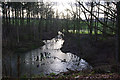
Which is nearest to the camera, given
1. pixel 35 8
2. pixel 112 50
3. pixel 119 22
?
pixel 119 22

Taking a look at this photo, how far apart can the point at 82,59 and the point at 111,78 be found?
14504 millimetres

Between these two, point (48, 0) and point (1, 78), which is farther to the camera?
point (48, 0)

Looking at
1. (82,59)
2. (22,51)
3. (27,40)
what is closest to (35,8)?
(27,40)

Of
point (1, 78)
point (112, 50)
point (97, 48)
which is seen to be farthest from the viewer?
point (97, 48)

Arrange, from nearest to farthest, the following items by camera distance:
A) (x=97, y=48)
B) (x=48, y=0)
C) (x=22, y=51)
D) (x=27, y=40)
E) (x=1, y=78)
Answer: (x=1, y=78)
(x=97, y=48)
(x=22, y=51)
(x=27, y=40)
(x=48, y=0)

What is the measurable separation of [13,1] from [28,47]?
11.1 m

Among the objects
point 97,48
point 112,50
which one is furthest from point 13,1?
point 112,50

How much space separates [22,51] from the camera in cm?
2544

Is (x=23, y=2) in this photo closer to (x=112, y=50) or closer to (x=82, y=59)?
(x=82, y=59)

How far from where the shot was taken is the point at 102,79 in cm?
664

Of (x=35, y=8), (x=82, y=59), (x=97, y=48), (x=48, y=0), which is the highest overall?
(x=48, y=0)

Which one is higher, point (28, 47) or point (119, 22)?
point (119, 22)

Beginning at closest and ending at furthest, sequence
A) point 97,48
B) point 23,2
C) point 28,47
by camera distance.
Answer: point 97,48 < point 28,47 < point 23,2

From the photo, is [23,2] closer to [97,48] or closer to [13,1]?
[13,1]
